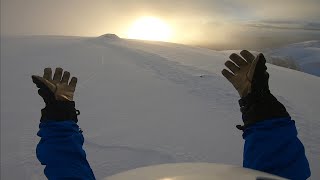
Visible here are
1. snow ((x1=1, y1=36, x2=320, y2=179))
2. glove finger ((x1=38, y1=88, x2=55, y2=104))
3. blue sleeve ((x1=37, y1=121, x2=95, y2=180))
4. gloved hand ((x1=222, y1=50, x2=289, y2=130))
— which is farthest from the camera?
snow ((x1=1, y1=36, x2=320, y2=179))

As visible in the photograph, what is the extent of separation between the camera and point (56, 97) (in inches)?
74.1

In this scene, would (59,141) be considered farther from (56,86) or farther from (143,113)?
(143,113)

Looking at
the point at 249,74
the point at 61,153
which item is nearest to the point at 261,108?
the point at 249,74

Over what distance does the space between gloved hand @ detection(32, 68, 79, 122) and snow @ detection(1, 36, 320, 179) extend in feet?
4.14

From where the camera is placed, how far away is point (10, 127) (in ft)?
13.4

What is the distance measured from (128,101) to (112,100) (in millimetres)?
243

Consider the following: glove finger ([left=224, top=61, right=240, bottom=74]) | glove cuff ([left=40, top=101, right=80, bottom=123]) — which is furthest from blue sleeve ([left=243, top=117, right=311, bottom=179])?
glove cuff ([left=40, top=101, right=80, bottom=123])

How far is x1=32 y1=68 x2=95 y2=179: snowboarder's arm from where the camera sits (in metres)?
1.65

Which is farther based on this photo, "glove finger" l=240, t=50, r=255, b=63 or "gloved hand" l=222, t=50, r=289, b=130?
"glove finger" l=240, t=50, r=255, b=63

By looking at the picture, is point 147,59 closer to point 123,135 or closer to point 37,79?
point 123,135

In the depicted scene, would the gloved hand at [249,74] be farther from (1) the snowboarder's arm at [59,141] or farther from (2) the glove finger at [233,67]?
(1) the snowboarder's arm at [59,141]

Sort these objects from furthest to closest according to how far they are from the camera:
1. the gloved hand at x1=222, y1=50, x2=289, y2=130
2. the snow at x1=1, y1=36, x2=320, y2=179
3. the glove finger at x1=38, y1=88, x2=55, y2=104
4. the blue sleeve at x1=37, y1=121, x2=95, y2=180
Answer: the snow at x1=1, y1=36, x2=320, y2=179, the glove finger at x1=38, y1=88, x2=55, y2=104, the gloved hand at x1=222, y1=50, x2=289, y2=130, the blue sleeve at x1=37, y1=121, x2=95, y2=180

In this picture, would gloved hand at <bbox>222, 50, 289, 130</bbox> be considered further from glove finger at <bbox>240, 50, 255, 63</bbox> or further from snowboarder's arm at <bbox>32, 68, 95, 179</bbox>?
snowboarder's arm at <bbox>32, 68, 95, 179</bbox>

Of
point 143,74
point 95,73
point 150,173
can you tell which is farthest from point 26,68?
point 150,173
